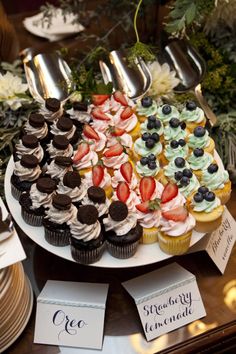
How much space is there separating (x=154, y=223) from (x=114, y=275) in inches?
9.1

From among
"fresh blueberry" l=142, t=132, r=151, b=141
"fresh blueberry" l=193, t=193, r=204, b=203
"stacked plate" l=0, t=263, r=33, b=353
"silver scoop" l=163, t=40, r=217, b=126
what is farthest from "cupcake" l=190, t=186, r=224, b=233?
"silver scoop" l=163, t=40, r=217, b=126

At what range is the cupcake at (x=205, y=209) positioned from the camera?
128 centimetres

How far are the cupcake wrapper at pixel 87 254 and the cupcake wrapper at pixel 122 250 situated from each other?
20mm

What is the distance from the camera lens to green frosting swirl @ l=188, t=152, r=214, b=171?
139 centimetres

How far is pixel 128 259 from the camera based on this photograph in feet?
4.07

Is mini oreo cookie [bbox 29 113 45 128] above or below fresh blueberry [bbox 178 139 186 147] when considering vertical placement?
above

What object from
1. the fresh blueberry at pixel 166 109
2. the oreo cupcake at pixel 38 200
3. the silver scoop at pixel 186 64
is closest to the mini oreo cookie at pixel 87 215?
the oreo cupcake at pixel 38 200

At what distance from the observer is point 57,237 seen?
1.23 m

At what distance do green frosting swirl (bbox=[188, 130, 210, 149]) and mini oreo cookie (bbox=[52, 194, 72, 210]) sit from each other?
416mm

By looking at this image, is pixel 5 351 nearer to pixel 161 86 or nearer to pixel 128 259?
pixel 128 259

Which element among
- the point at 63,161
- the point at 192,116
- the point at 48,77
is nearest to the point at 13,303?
the point at 63,161

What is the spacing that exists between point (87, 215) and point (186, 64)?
876 millimetres

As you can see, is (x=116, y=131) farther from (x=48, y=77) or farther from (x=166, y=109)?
(x=48, y=77)

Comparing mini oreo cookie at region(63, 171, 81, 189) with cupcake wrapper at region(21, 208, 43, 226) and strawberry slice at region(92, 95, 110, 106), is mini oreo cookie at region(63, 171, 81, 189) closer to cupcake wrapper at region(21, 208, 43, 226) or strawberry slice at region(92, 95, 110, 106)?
cupcake wrapper at region(21, 208, 43, 226)
